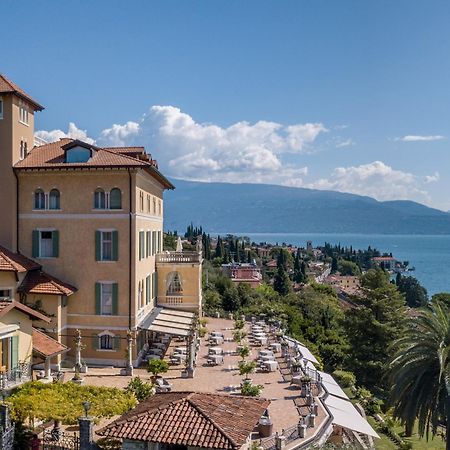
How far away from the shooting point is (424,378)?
21.4 meters

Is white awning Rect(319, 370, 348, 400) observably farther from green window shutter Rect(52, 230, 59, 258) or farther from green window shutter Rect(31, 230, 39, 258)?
green window shutter Rect(31, 230, 39, 258)

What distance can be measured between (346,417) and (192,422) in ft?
29.0

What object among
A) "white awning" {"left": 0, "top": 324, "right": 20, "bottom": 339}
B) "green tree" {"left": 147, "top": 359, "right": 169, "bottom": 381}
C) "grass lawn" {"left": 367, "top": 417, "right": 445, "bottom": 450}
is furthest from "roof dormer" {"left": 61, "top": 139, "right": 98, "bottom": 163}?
"grass lawn" {"left": 367, "top": 417, "right": 445, "bottom": 450}

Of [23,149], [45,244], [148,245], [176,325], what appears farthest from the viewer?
[148,245]

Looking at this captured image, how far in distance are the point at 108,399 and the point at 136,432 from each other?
2799 millimetres

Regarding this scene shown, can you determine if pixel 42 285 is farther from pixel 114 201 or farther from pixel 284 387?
pixel 284 387

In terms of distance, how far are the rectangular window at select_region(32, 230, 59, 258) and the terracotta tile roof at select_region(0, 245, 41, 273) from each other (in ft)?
2.20

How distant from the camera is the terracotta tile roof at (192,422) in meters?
14.1

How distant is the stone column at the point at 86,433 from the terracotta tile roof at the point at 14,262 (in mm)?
13711

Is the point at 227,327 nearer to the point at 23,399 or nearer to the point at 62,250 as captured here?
the point at 62,250

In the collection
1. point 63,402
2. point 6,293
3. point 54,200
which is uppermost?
point 54,200

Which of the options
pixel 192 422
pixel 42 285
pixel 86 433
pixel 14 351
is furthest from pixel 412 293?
pixel 86 433

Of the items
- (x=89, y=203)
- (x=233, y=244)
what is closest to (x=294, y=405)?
(x=89, y=203)

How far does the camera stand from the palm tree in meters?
20.9
